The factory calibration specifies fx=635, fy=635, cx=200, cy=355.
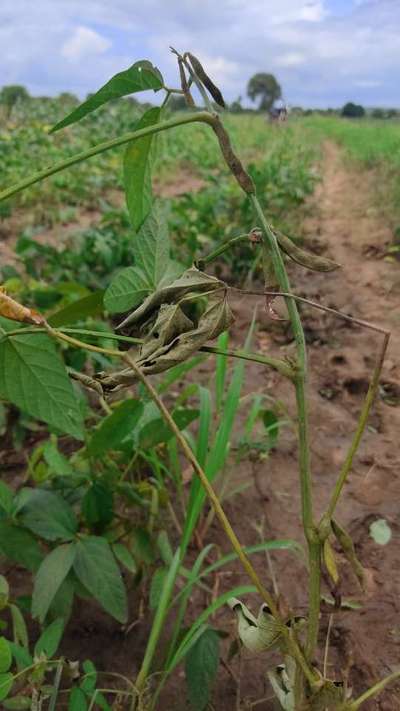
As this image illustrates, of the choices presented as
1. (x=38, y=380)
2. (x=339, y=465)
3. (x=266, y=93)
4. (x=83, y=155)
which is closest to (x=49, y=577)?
(x=38, y=380)

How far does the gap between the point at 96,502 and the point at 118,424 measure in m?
0.18

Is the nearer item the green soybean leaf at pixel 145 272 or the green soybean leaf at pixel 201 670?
the green soybean leaf at pixel 145 272

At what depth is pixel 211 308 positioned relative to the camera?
538mm

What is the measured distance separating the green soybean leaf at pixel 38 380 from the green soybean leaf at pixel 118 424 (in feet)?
0.80

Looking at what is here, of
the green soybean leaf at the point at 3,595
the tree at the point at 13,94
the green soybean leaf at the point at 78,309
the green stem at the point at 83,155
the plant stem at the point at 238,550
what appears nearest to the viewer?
the green stem at the point at 83,155

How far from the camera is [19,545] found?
3.00 ft

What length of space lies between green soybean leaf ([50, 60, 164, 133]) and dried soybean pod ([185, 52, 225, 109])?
0.11 feet

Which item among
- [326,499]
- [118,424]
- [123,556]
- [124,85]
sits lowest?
[326,499]

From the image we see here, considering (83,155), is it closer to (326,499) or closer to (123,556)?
(123,556)

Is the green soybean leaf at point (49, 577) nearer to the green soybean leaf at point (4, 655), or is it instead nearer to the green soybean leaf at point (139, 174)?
the green soybean leaf at point (4, 655)

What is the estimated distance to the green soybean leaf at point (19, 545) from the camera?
90 centimetres

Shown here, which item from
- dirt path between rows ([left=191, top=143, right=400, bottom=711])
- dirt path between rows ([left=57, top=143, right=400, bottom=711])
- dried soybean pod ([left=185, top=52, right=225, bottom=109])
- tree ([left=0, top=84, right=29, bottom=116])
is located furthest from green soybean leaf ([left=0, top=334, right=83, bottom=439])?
tree ([left=0, top=84, right=29, bottom=116])

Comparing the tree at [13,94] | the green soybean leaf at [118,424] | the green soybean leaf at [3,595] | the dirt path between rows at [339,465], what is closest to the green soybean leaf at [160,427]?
the green soybean leaf at [118,424]

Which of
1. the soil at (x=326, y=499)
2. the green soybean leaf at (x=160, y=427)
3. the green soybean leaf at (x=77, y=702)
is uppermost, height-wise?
Result: the green soybean leaf at (x=160, y=427)
